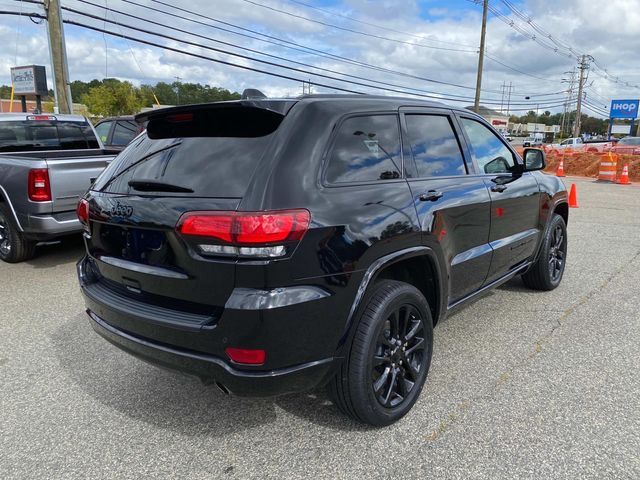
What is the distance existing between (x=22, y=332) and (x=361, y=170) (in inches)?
129

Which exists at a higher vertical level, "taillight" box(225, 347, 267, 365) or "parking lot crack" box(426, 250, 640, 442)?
"taillight" box(225, 347, 267, 365)

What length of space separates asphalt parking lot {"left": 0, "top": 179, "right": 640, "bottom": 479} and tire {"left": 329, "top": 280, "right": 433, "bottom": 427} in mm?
151

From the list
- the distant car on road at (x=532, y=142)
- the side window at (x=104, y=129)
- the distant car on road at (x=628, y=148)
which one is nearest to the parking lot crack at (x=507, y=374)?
the side window at (x=104, y=129)

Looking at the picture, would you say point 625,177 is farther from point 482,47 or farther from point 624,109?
point 624,109

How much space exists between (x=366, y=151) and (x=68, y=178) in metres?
4.28

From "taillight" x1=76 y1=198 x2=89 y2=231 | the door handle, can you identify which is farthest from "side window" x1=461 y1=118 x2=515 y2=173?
"taillight" x1=76 y1=198 x2=89 y2=231

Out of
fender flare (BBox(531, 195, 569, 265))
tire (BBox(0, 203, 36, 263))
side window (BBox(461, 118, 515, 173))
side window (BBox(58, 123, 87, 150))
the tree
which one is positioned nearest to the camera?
side window (BBox(461, 118, 515, 173))

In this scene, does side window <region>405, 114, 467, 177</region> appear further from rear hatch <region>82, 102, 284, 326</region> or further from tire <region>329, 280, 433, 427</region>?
rear hatch <region>82, 102, 284, 326</region>

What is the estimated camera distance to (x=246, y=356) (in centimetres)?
219

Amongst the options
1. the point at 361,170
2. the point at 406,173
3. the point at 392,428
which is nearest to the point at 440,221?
the point at 406,173

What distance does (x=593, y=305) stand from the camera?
15.6 feet

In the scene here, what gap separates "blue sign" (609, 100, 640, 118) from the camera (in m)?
63.0

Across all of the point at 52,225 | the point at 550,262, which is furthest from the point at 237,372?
the point at 52,225

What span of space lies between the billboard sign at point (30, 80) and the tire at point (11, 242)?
15.3 metres
